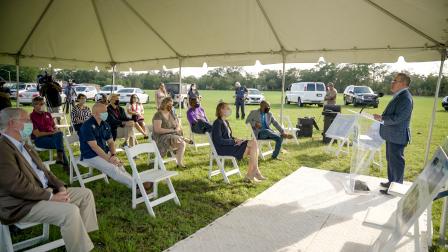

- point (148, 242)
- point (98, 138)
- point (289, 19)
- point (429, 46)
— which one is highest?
point (289, 19)

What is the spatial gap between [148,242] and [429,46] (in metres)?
5.52

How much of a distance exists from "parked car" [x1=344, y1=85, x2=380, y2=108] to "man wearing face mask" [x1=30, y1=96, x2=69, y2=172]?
21.1m

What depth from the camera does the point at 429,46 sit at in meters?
5.27

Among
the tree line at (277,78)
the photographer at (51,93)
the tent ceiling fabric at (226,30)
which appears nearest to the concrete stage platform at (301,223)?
the tent ceiling fabric at (226,30)

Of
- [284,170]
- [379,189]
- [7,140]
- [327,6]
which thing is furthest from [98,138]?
[379,189]

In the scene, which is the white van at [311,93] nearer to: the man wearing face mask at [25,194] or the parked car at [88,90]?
the parked car at [88,90]

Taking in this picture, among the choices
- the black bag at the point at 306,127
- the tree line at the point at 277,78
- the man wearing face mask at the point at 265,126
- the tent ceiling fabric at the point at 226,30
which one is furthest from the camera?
the tree line at the point at 277,78

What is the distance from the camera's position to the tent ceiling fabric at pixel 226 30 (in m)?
5.06

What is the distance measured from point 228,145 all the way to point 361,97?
20808 mm

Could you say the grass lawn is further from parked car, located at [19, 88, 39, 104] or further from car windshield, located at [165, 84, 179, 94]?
parked car, located at [19, 88, 39, 104]

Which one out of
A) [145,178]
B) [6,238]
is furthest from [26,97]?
[6,238]

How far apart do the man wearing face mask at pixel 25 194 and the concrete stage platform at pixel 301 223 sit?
1014 mm

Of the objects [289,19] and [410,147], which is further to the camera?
[410,147]

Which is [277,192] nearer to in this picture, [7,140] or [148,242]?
[148,242]
